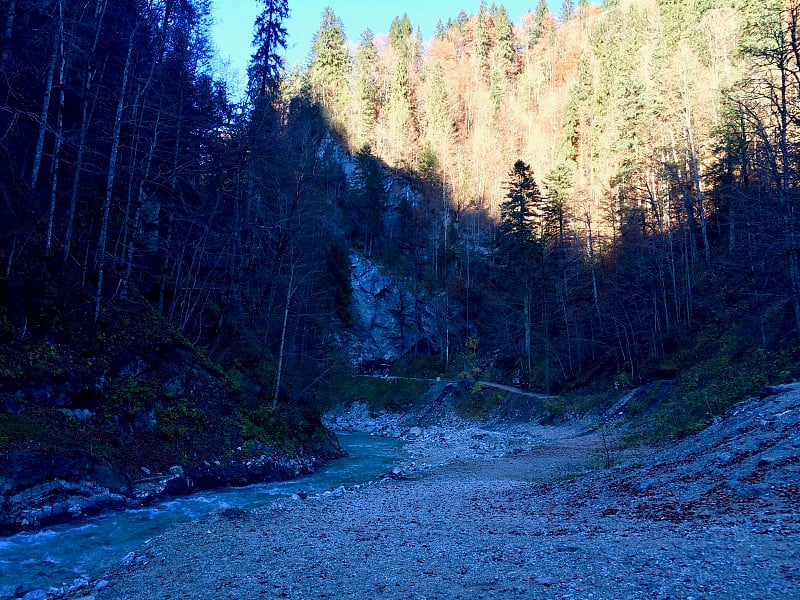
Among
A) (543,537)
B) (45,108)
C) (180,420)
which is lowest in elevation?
(543,537)

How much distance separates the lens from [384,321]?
52625 millimetres

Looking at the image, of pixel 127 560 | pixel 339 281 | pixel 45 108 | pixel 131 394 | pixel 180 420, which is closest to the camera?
pixel 127 560

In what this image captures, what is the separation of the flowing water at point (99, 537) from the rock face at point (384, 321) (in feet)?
117

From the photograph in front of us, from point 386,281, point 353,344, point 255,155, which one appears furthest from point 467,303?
point 255,155

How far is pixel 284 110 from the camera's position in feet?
100

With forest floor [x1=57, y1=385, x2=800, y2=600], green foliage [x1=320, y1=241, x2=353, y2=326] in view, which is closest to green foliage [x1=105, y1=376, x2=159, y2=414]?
forest floor [x1=57, y1=385, x2=800, y2=600]

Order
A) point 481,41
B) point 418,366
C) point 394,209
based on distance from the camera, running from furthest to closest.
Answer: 1. point 481,41
2. point 394,209
3. point 418,366

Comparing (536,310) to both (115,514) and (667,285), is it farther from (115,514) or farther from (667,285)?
(115,514)

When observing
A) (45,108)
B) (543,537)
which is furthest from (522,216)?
(543,537)

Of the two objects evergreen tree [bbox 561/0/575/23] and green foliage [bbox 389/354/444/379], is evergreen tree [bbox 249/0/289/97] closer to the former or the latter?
green foliage [bbox 389/354/444/379]

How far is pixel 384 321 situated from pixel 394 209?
1612 centimetres

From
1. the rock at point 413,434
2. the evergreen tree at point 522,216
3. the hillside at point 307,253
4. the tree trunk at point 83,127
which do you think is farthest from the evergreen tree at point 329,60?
the tree trunk at point 83,127

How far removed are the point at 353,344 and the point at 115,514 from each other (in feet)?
134

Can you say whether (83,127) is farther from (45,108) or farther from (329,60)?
(329,60)
